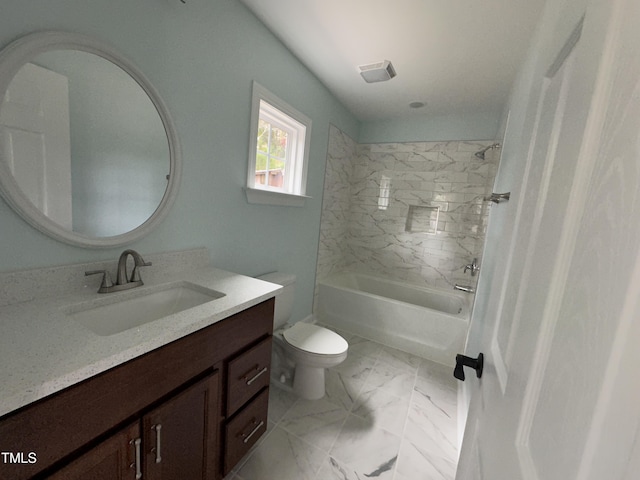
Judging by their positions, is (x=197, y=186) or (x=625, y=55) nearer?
(x=625, y=55)

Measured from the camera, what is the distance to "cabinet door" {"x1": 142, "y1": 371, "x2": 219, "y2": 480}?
834 millimetres

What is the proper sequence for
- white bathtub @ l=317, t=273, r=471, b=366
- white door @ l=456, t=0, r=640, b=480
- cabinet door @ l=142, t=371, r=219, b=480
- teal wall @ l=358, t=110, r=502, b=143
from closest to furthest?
white door @ l=456, t=0, r=640, b=480, cabinet door @ l=142, t=371, r=219, b=480, white bathtub @ l=317, t=273, r=471, b=366, teal wall @ l=358, t=110, r=502, b=143

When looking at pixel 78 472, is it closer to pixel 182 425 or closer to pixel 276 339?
pixel 182 425

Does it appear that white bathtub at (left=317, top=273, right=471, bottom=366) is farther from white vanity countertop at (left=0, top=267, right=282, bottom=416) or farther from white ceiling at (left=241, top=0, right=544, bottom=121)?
white ceiling at (left=241, top=0, right=544, bottom=121)

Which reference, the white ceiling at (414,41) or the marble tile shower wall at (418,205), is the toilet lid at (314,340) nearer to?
the marble tile shower wall at (418,205)

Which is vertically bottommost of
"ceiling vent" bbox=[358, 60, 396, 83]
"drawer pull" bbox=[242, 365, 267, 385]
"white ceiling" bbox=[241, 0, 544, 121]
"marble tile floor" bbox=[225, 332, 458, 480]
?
"marble tile floor" bbox=[225, 332, 458, 480]

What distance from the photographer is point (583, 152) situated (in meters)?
0.37

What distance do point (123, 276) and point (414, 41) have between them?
2.21 meters

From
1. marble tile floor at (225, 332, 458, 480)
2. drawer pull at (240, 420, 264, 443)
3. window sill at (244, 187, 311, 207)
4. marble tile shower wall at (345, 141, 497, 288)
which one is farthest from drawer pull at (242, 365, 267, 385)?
marble tile shower wall at (345, 141, 497, 288)

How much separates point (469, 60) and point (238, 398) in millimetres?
2648

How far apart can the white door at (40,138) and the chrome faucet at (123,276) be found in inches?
8.4

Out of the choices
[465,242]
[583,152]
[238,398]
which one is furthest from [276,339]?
[465,242]

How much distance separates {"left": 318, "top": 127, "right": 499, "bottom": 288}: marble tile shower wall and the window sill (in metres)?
0.63

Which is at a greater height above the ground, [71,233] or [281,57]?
[281,57]
